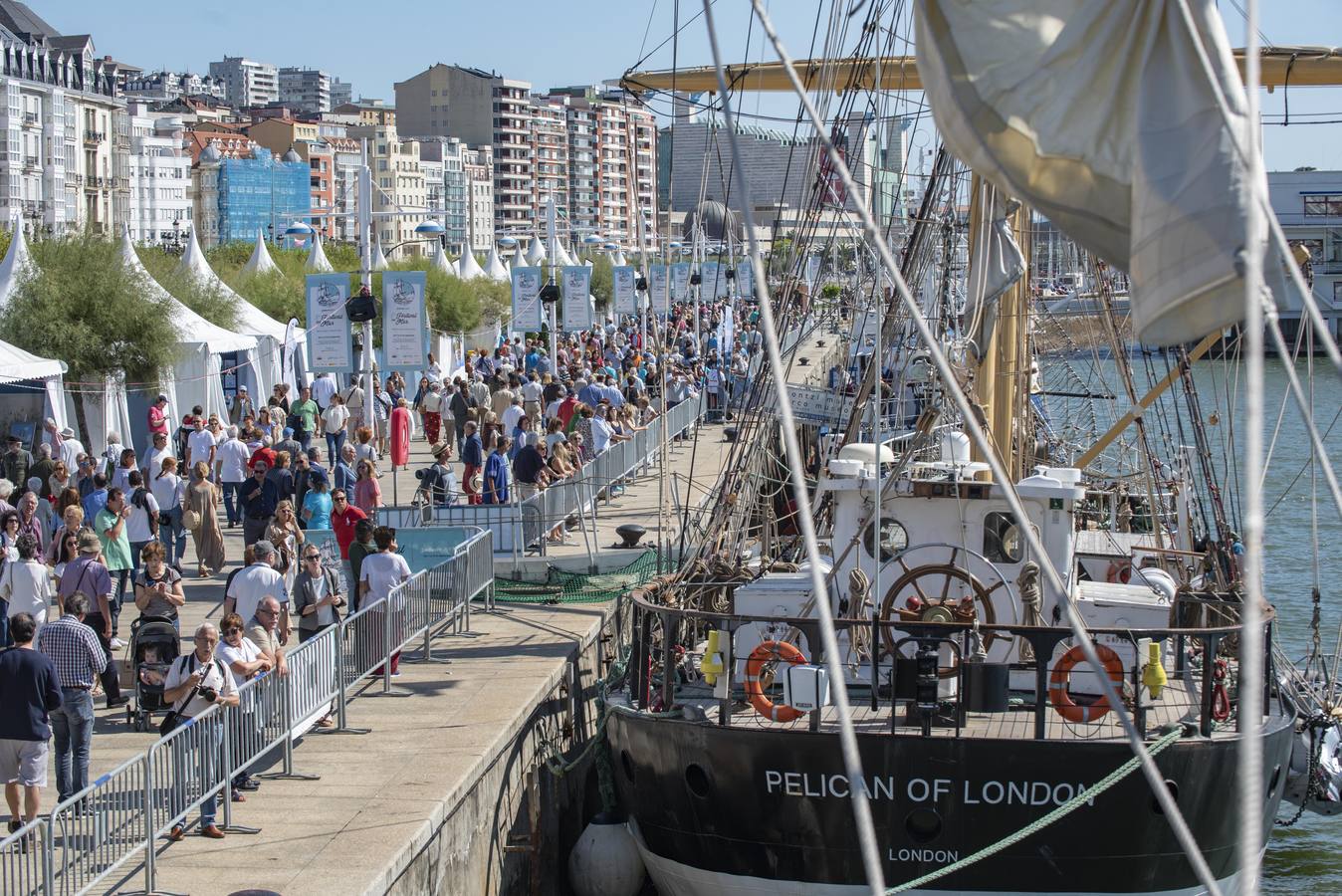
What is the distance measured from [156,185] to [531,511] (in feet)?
462

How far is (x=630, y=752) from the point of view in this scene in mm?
14188

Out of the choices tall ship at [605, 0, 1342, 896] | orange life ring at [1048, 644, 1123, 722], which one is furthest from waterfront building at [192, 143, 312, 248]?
orange life ring at [1048, 644, 1123, 722]

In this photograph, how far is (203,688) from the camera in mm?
10938

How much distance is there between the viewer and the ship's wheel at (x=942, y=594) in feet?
43.8

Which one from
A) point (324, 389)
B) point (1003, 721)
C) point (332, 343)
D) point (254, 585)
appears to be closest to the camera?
point (1003, 721)

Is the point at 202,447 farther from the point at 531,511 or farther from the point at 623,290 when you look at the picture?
the point at 623,290

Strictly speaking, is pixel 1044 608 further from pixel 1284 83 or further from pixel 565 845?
pixel 1284 83

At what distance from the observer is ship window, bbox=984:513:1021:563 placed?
1443cm

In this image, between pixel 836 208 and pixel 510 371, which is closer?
pixel 836 208

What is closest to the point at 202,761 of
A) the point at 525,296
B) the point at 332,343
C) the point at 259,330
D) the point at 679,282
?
the point at 332,343

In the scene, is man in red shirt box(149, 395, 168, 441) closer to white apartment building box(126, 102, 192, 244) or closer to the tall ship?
the tall ship

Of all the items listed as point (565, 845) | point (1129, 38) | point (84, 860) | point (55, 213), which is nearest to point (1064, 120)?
point (1129, 38)

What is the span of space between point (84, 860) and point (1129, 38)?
21.5ft

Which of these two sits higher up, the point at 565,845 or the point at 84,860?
the point at 84,860
